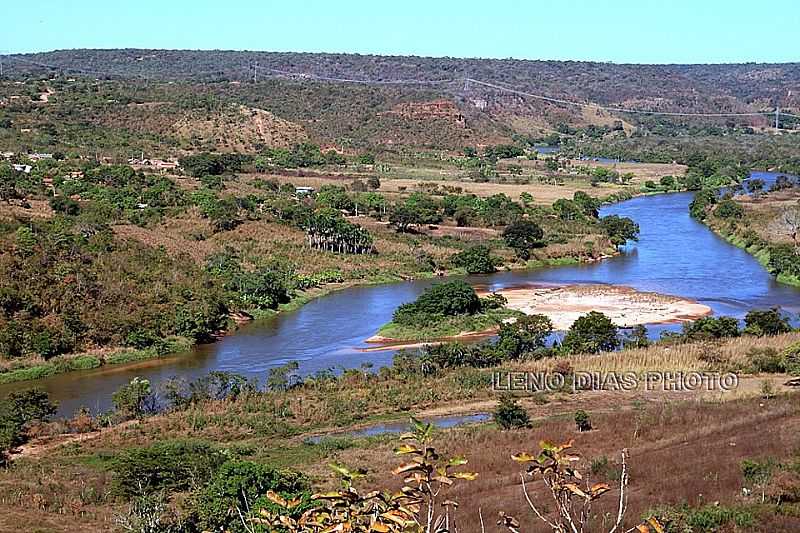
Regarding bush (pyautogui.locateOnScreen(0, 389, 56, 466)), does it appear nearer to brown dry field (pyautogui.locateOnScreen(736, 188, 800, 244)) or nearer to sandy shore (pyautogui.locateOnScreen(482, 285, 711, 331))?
sandy shore (pyautogui.locateOnScreen(482, 285, 711, 331))

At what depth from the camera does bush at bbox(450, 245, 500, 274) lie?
44344 millimetres

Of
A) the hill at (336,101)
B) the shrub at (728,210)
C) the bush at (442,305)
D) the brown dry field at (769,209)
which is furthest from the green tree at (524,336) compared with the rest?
the hill at (336,101)

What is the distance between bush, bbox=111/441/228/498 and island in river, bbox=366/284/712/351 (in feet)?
44.6

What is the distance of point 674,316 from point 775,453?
1948 centimetres

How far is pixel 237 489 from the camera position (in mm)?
14383

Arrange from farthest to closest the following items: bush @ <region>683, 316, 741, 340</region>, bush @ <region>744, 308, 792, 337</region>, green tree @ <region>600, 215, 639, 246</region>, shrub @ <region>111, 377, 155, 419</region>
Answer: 1. green tree @ <region>600, 215, 639, 246</region>
2. bush @ <region>744, 308, 792, 337</region>
3. bush @ <region>683, 316, 741, 340</region>
4. shrub @ <region>111, 377, 155, 419</region>

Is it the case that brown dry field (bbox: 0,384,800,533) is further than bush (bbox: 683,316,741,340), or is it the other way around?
bush (bbox: 683,316,741,340)

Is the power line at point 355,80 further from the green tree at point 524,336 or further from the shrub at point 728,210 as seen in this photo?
the green tree at point 524,336

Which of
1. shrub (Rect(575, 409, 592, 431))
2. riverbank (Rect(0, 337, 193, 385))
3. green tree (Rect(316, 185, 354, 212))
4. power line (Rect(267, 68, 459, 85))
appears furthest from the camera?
power line (Rect(267, 68, 459, 85))

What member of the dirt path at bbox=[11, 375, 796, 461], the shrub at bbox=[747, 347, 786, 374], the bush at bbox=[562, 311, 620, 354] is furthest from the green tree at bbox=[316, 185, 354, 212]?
the dirt path at bbox=[11, 375, 796, 461]

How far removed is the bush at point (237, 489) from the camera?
44.5 feet

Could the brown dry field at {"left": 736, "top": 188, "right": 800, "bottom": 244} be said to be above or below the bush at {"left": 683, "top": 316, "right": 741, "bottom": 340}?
above

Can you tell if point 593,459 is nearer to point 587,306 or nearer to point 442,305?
point 442,305

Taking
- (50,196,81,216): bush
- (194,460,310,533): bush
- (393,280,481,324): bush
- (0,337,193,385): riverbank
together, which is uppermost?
(50,196,81,216): bush
